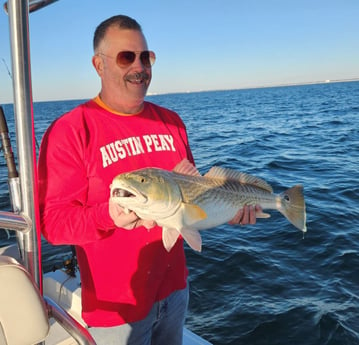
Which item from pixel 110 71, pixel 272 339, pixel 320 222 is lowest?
pixel 272 339

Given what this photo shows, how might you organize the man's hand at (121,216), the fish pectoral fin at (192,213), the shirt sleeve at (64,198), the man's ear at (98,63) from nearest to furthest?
the man's hand at (121,216) < the shirt sleeve at (64,198) < the fish pectoral fin at (192,213) < the man's ear at (98,63)

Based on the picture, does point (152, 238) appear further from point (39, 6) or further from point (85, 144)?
point (39, 6)

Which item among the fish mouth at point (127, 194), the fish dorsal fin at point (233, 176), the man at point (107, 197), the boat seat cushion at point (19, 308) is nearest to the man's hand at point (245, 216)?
the fish dorsal fin at point (233, 176)

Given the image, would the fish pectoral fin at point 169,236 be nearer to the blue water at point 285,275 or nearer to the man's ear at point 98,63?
the man's ear at point 98,63

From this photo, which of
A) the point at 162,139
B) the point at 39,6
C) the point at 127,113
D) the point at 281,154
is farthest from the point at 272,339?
the point at 281,154

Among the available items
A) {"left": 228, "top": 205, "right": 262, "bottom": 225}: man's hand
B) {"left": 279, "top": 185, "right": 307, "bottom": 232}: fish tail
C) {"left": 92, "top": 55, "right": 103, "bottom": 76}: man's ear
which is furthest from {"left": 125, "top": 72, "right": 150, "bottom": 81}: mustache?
{"left": 279, "top": 185, "right": 307, "bottom": 232}: fish tail

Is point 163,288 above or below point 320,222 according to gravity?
above

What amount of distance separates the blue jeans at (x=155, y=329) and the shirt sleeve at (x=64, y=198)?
2.67 ft

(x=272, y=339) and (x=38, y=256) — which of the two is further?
(x=272, y=339)

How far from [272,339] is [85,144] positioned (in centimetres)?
424

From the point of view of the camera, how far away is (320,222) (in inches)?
323

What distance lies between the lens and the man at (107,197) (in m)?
2.27

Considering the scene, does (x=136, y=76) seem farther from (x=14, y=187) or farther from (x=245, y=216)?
(x=245, y=216)

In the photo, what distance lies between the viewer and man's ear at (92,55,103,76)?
2.73 metres
